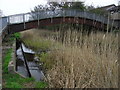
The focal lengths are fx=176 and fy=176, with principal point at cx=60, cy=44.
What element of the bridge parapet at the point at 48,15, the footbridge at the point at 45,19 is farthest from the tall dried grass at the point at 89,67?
the bridge parapet at the point at 48,15

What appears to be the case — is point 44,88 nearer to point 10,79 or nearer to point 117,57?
point 10,79

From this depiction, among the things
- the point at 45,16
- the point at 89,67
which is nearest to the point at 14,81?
the point at 89,67

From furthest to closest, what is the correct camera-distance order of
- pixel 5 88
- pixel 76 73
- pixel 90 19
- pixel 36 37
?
pixel 90 19, pixel 36 37, pixel 76 73, pixel 5 88

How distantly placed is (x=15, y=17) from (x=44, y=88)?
23.6ft

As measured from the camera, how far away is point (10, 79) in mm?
3982

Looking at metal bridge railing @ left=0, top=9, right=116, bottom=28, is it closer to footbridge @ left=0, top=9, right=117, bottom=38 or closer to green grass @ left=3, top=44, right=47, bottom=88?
footbridge @ left=0, top=9, right=117, bottom=38

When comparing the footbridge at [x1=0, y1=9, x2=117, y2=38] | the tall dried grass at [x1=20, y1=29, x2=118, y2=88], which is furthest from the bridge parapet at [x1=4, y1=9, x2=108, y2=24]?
the tall dried grass at [x1=20, y1=29, x2=118, y2=88]

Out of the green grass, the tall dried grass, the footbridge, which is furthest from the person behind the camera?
the footbridge

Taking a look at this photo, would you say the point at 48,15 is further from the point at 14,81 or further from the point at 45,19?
the point at 14,81

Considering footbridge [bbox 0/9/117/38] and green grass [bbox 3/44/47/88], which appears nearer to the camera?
green grass [bbox 3/44/47/88]

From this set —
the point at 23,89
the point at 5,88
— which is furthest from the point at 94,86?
the point at 5,88

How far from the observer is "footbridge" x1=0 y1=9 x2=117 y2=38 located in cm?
1015

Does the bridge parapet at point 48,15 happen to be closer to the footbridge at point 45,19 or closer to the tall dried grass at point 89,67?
the footbridge at point 45,19

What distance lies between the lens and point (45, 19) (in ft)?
40.0
